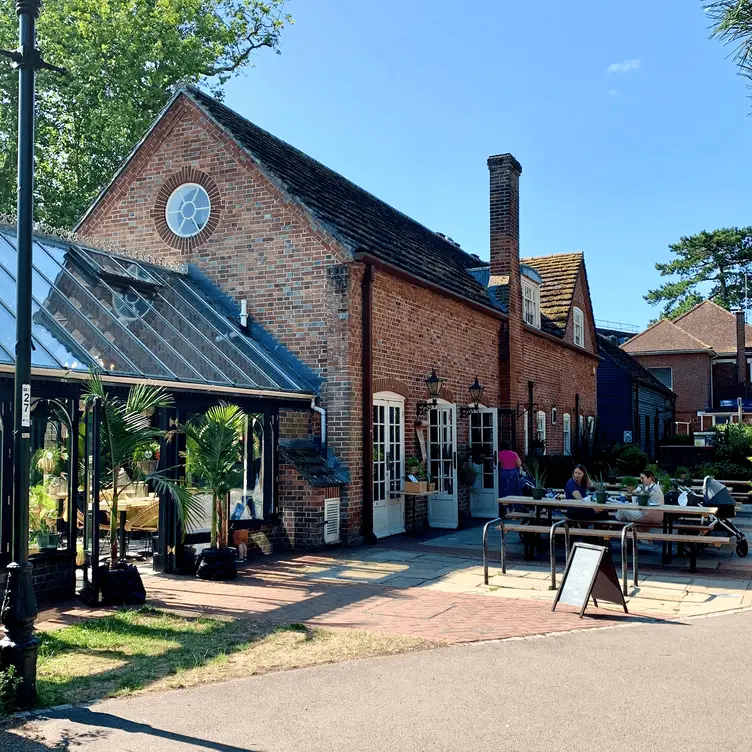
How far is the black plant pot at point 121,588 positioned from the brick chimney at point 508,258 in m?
11.6

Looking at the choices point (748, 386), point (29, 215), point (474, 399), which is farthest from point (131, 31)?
point (748, 386)

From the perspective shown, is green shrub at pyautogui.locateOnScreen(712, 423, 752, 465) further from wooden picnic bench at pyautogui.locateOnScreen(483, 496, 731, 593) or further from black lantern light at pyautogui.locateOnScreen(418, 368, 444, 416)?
wooden picnic bench at pyautogui.locateOnScreen(483, 496, 731, 593)

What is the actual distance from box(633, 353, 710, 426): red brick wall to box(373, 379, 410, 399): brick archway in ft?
119

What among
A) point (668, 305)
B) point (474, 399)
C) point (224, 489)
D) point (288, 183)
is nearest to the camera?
point (224, 489)

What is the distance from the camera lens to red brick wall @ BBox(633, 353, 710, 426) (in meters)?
46.7

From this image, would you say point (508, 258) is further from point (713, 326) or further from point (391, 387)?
point (713, 326)

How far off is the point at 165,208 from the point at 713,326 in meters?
43.1

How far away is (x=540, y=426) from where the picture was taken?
69.0 feet

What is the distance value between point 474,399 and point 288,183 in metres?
5.77

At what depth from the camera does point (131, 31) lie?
23.8m

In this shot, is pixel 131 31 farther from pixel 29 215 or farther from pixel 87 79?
pixel 29 215

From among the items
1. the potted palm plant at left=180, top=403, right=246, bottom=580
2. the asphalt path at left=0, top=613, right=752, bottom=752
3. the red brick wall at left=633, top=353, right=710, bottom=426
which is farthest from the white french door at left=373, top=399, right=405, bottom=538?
the red brick wall at left=633, top=353, right=710, bottom=426

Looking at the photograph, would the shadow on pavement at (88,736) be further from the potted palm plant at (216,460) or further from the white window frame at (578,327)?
the white window frame at (578,327)

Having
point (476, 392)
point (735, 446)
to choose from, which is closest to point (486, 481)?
point (476, 392)
